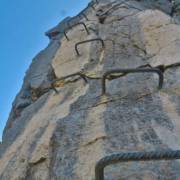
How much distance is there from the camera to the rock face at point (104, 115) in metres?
2.45

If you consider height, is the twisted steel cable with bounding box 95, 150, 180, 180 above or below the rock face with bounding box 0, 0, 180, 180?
below

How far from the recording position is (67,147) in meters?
2.76

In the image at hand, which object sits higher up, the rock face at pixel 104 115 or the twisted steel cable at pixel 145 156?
the rock face at pixel 104 115

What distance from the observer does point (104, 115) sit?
3053mm

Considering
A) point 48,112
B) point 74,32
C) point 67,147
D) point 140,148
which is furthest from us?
point 74,32

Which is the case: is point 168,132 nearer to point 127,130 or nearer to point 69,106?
point 127,130

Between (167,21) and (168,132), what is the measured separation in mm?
3250

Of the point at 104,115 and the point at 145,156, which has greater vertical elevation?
the point at 104,115

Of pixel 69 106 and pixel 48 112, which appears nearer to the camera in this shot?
pixel 69 106

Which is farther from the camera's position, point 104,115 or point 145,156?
point 104,115

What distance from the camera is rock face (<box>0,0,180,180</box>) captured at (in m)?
2.45

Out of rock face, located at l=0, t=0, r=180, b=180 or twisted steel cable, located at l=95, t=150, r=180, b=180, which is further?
rock face, located at l=0, t=0, r=180, b=180

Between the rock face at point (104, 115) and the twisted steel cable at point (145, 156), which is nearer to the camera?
the twisted steel cable at point (145, 156)

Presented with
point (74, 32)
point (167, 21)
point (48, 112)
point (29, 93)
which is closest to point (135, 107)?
point (48, 112)
